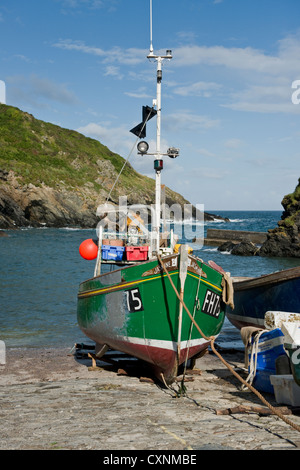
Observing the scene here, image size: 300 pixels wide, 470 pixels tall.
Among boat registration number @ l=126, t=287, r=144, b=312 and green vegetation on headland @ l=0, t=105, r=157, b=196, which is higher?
green vegetation on headland @ l=0, t=105, r=157, b=196

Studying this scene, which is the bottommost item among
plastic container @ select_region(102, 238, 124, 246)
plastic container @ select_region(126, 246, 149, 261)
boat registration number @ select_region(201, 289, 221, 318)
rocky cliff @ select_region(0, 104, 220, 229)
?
boat registration number @ select_region(201, 289, 221, 318)

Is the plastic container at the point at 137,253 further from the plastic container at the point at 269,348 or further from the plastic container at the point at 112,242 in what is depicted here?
the plastic container at the point at 269,348

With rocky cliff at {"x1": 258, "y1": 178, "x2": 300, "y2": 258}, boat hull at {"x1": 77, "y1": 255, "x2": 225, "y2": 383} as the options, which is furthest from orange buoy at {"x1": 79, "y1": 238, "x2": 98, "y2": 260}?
rocky cliff at {"x1": 258, "y1": 178, "x2": 300, "y2": 258}

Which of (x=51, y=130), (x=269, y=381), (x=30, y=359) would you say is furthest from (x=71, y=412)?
(x=51, y=130)

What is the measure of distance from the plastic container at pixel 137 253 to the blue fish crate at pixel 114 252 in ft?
0.58

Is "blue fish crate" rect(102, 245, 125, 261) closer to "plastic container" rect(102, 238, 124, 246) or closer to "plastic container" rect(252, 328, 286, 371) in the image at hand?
"plastic container" rect(102, 238, 124, 246)

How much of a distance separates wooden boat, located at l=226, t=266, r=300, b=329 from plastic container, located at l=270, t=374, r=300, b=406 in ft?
12.3

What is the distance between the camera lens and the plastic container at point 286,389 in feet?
23.3

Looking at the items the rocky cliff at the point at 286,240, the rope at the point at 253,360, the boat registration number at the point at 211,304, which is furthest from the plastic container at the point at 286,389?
the rocky cliff at the point at 286,240

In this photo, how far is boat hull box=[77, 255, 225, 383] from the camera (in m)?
8.92

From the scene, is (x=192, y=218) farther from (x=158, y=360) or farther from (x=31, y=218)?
(x=158, y=360)

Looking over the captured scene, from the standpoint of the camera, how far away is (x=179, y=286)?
8812 mm

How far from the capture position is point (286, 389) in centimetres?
729
